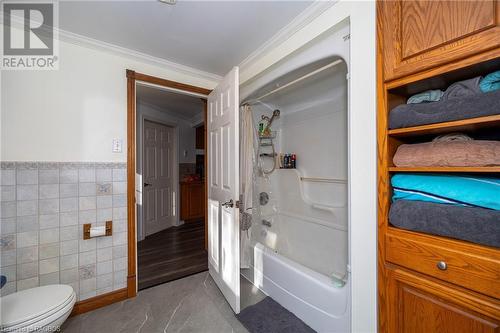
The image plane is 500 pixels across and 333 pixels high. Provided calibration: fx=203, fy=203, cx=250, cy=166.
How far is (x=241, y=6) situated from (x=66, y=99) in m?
1.66

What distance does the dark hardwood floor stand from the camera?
2.33 meters

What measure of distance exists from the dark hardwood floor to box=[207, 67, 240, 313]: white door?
0.43 m

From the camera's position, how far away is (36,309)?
121 cm

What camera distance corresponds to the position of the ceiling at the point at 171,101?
3083mm

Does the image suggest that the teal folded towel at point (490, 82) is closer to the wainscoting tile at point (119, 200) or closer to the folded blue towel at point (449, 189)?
the folded blue towel at point (449, 189)

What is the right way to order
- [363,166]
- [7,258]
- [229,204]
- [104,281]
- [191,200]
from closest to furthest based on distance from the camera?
[363,166] < [7,258] < [229,204] < [104,281] < [191,200]

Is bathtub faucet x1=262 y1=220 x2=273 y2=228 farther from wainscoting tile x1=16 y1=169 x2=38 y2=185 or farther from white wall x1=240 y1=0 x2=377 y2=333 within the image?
wainscoting tile x1=16 y1=169 x2=38 y2=185

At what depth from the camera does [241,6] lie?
1433mm

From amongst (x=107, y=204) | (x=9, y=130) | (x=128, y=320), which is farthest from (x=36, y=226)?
(x=128, y=320)

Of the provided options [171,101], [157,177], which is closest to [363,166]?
[171,101]

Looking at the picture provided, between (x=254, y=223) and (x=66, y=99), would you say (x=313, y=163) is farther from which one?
(x=66, y=99)

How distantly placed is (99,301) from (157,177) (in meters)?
2.36

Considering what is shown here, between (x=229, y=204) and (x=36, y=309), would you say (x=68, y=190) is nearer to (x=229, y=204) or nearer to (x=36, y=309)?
(x=36, y=309)

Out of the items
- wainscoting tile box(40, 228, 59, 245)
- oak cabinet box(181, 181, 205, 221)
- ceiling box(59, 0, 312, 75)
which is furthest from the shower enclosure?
oak cabinet box(181, 181, 205, 221)
